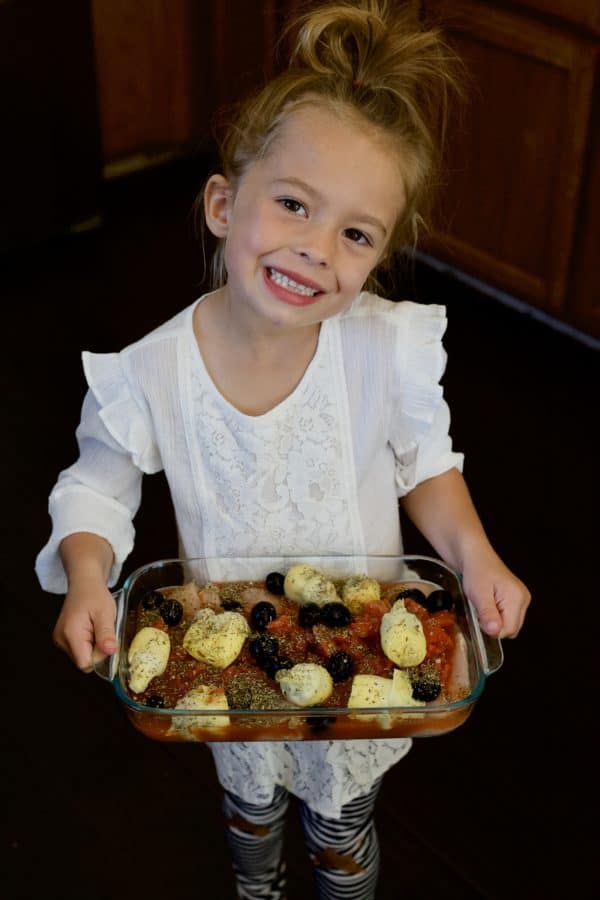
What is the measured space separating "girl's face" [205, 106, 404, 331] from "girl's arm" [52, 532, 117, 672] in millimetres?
271

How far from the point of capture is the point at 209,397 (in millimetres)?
1051

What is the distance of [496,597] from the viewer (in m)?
1.02

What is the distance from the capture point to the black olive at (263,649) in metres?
0.97

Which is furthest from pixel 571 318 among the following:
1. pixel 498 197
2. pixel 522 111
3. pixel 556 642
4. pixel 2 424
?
pixel 2 424

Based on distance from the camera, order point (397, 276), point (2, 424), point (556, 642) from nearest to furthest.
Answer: point (556, 642) < point (2, 424) < point (397, 276)

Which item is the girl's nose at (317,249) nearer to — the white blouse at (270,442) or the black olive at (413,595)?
the white blouse at (270,442)

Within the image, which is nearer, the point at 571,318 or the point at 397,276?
the point at 571,318

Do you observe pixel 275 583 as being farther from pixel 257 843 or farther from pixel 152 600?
pixel 257 843

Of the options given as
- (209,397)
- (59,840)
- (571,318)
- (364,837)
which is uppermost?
(209,397)

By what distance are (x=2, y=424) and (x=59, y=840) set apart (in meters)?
0.92

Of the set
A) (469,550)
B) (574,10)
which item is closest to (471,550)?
(469,550)

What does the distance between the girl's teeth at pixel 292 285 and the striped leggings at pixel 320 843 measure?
540mm

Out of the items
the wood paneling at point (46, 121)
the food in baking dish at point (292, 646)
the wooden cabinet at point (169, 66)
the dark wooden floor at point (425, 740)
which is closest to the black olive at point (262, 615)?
the food in baking dish at point (292, 646)

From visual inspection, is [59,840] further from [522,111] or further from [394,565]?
[522,111]
